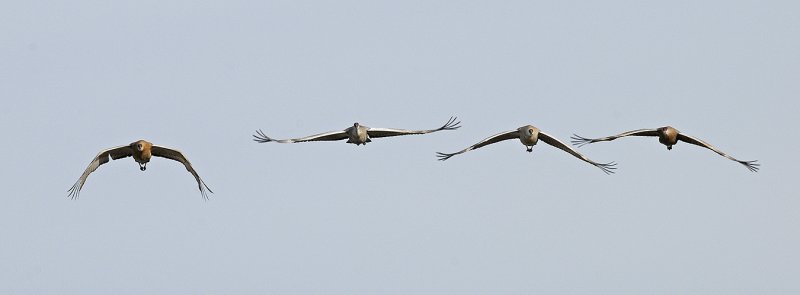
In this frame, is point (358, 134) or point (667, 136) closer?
point (358, 134)

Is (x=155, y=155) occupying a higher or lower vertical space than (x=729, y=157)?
lower

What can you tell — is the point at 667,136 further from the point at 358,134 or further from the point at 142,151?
the point at 142,151

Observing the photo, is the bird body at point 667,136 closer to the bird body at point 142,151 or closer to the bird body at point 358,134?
the bird body at point 358,134

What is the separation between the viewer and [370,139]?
61094 mm

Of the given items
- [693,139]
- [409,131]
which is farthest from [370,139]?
[693,139]

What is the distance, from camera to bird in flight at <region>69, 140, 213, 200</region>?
60.2 m

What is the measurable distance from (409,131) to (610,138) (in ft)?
19.2

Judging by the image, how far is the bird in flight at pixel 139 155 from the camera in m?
60.2

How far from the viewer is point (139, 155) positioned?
2372 inches

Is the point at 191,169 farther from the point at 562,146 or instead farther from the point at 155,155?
the point at 562,146

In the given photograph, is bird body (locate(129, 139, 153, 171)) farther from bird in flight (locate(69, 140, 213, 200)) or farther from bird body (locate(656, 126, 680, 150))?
bird body (locate(656, 126, 680, 150))

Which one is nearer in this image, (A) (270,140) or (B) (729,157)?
(A) (270,140)

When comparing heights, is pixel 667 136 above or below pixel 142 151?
above

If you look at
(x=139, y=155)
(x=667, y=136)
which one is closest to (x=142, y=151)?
(x=139, y=155)
